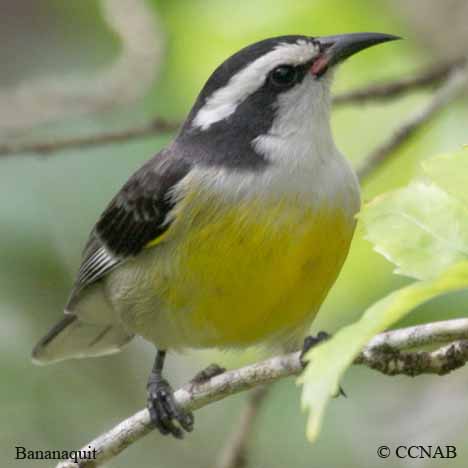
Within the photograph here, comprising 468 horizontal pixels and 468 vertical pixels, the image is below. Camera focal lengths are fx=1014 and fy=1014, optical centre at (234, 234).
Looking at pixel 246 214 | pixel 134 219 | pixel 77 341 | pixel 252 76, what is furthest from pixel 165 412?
pixel 252 76

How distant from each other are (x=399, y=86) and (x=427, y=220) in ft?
11.7

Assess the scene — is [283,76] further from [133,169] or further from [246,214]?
[133,169]

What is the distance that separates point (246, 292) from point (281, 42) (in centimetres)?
114

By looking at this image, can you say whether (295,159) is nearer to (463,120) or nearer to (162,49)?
(162,49)

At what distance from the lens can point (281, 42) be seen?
457 centimetres

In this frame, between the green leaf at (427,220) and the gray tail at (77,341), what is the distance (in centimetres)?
355

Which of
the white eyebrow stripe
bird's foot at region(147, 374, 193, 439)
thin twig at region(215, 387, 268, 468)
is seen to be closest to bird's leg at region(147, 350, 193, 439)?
bird's foot at region(147, 374, 193, 439)

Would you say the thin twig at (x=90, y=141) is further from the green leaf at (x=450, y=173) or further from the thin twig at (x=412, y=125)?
the green leaf at (x=450, y=173)

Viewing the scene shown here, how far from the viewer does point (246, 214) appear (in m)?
4.34

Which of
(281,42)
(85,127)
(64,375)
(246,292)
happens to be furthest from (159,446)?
(281,42)

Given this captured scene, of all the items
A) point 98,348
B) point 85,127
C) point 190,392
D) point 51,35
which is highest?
point 51,35

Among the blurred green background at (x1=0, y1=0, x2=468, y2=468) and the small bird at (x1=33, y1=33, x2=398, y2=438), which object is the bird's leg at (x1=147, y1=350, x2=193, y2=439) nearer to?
the small bird at (x1=33, y1=33, x2=398, y2=438)

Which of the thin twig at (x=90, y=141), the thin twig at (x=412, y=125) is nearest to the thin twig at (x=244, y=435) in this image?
the thin twig at (x=412, y=125)

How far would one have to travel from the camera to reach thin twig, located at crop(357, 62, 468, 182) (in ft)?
17.6
